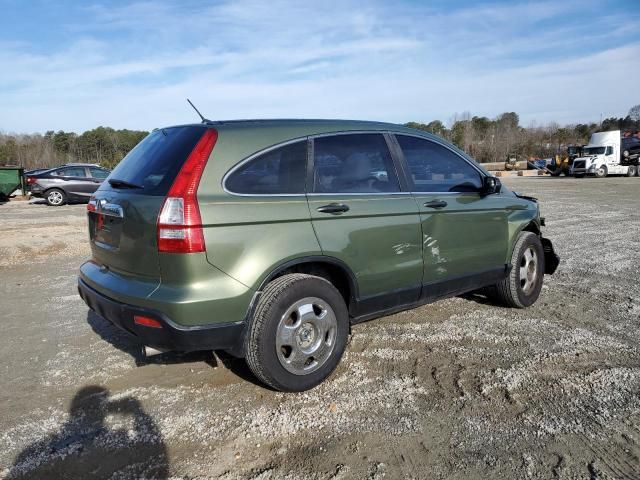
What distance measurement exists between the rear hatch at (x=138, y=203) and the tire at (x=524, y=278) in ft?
10.6

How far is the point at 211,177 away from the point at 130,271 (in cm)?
81

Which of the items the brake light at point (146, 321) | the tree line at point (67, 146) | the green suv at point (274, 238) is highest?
the tree line at point (67, 146)

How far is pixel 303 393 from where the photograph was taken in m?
3.34

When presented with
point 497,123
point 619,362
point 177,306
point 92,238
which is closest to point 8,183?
point 92,238

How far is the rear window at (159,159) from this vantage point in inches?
119

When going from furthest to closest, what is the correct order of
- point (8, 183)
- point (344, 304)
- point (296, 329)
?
point (8, 183), point (344, 304), point (296, 329)

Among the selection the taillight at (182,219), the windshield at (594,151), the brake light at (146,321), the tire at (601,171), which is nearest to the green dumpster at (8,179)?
the brake light at (146,321)

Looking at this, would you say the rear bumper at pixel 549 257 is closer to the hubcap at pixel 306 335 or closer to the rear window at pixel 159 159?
the hubcap at pixel 306 335

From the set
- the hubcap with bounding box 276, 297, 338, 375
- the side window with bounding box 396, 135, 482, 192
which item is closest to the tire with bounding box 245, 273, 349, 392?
the hubcap with bounding box 276, 297, 338, 375

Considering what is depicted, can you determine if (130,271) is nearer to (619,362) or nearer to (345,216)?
(345,216)

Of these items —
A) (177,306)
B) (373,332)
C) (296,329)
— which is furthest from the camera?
(373,332)

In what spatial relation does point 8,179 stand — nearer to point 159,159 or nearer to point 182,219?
point 159,159

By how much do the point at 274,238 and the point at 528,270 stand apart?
3094 mm

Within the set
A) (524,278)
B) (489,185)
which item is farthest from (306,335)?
(524,278)
